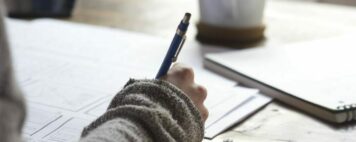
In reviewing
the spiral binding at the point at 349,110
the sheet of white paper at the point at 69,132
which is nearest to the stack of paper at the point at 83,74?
the sheet of white paper at the point at 69,132

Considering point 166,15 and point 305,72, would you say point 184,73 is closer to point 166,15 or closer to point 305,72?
point 305,72

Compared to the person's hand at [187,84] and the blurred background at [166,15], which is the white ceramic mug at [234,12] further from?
the person's hand at [187,84]

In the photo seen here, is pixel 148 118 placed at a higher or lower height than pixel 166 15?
higher

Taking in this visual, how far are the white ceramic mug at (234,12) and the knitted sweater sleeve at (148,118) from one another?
46 centimetres

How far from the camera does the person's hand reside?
65cm

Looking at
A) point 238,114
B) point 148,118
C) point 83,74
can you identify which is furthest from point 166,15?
point 148,118

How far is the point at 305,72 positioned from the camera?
0.82 m

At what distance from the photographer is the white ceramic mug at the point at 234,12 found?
1.04m

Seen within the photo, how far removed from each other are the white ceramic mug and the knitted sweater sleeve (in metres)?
0.46

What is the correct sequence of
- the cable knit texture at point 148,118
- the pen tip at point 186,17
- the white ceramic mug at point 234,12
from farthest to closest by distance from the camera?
the white ceramic mug at point 234,12
the pen tip at point 186,17
the cable knit texture at point 148,118

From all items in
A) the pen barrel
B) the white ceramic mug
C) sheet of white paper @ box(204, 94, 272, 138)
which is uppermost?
the pen barrel

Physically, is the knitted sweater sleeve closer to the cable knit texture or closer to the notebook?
the cable knit texture

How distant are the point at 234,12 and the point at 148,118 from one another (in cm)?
55

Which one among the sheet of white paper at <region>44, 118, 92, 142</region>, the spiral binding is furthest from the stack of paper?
the spiral binding
